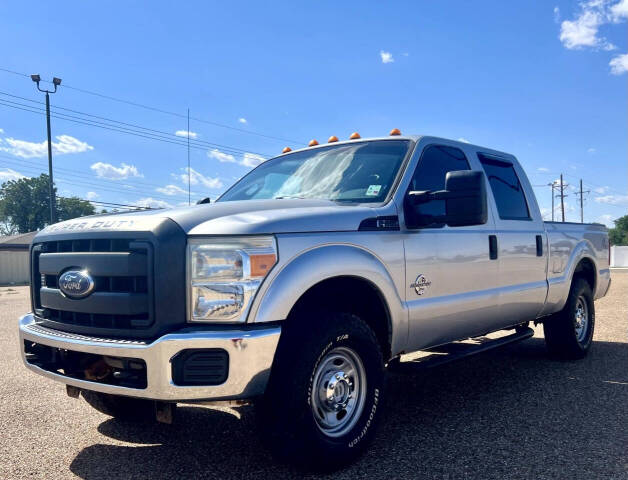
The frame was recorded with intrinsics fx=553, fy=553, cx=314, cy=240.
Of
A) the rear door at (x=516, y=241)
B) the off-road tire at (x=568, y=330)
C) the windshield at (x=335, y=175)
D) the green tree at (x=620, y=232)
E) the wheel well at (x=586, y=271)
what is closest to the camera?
the windshield at (x=335, y=175)

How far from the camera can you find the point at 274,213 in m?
2.98

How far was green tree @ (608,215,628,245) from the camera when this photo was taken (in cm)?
8096

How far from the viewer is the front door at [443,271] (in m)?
3.64

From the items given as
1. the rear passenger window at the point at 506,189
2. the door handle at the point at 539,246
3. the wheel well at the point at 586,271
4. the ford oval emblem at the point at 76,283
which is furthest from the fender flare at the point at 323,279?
the wheel well at the point at 586,271

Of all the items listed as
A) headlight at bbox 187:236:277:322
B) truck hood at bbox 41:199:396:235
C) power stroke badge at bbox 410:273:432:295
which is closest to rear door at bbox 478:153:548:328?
power stroke badge at bbox 410:273:432:295

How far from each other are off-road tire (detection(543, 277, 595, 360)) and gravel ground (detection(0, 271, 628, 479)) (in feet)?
1.66

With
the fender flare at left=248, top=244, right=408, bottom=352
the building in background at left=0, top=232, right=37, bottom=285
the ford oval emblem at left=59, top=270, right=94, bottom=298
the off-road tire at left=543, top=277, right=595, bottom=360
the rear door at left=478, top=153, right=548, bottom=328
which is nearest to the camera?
the fender flare at left=248, top=244, right=408, bottom=352

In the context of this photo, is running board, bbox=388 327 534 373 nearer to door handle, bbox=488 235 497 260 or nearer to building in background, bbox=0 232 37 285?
door handle, bbox=488 235 497 260

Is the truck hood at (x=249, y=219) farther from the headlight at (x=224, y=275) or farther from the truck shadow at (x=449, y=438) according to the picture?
the truck shadow at (x=449, y=438)

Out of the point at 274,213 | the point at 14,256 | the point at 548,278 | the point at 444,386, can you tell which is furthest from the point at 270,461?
the point at 14,256

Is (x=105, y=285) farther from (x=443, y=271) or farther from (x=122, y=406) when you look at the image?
(x=443, y=271)

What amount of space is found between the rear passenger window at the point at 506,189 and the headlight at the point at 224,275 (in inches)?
108

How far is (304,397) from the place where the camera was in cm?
280

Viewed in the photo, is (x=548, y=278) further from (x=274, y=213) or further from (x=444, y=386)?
(x=274, y=213)
